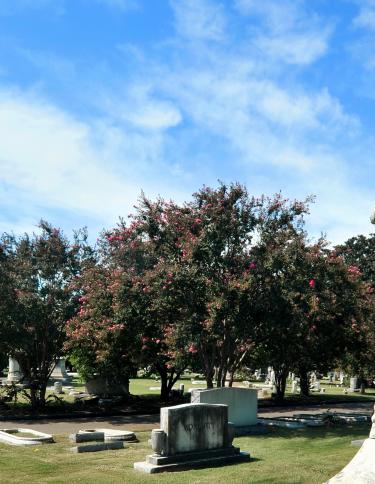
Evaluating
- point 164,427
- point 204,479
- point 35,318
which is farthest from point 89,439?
point 35,318

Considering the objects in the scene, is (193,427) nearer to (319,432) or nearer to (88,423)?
(319,432)

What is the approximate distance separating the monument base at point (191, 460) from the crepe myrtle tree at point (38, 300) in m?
12.2

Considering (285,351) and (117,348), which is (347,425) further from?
(117,348)

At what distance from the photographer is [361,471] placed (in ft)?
16.3

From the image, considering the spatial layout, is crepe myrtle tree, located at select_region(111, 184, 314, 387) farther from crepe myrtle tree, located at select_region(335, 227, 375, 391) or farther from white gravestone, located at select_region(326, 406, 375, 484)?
white gravestone, located at select_region(326, 406, 375, 484)

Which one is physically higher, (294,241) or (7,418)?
(294,241)

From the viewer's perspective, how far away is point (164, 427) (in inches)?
442

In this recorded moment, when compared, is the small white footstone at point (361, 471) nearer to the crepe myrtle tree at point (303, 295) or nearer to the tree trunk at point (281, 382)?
the crepe myrtle tree at point (303, 295)

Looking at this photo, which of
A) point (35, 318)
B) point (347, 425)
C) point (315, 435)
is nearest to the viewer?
point (315, 435)

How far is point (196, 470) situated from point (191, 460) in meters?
0.43

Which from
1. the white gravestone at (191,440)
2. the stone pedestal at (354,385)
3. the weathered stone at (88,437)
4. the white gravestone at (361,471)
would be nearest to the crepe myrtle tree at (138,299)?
the weathered stone at (88,437)

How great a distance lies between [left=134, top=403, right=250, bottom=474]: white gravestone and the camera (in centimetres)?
1094

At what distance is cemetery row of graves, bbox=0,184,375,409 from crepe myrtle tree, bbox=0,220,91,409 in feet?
0.15

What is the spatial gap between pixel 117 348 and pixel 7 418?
4741mm
